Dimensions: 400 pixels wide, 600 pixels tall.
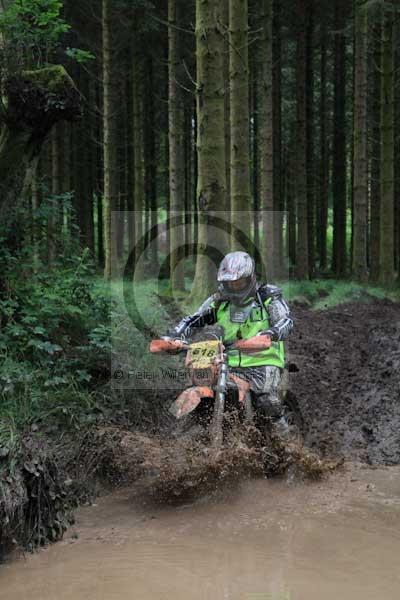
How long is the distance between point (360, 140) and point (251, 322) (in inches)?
555

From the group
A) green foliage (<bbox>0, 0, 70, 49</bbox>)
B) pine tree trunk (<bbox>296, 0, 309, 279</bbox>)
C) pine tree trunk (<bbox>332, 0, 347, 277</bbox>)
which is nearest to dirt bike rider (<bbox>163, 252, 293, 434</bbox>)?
green foliage (<bbox>0, 0, 70, 49</bbox>)

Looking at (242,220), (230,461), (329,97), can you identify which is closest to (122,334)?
(230,461)

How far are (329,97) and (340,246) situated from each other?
6628 millimetres

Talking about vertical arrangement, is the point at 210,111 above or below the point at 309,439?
above

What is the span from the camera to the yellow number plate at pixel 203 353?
554 centimetres

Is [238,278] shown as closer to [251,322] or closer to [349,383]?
[251,322]

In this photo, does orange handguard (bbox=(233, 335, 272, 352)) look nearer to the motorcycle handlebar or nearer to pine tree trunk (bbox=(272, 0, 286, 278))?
the motorcycle handlebar

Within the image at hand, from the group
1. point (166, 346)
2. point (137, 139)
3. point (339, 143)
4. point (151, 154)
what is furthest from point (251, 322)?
point (339, 143)

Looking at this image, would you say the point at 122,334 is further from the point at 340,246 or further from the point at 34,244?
the point at 340,246

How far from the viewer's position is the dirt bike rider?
228 inches

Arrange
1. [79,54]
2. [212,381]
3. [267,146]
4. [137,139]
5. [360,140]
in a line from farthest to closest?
[137,139] → [360,140] → [267,146] → [79,54] → [212,381]

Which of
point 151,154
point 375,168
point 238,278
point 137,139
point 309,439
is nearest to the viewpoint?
point 238,278

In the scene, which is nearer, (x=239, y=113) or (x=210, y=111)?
(x=210, y=111)

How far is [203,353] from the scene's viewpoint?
5598 millimetres
